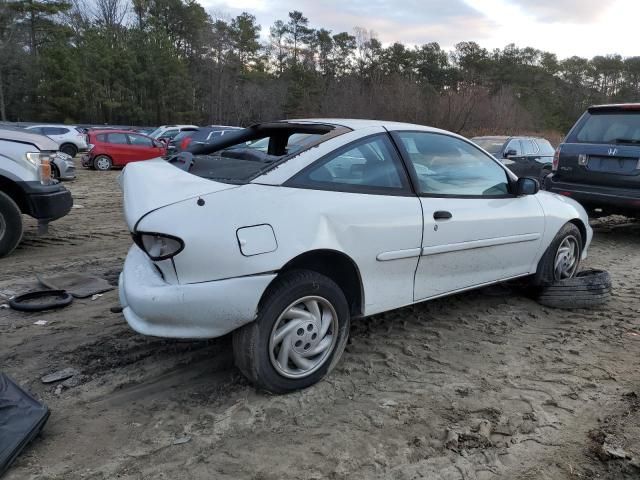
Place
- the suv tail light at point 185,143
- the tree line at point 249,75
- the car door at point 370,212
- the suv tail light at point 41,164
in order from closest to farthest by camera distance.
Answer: the car door at point 370,212 → the suv tail light at point 41,164 → the suv tail light at point 185,143 → the tree line at point 249,75

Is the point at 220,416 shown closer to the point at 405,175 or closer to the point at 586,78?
the point at 405,175

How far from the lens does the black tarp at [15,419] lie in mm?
2549

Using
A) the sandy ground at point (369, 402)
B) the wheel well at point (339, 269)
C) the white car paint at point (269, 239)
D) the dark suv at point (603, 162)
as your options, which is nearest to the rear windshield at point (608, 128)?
the dark suv at point (603, 162)

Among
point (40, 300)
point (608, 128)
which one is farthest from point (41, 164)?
point (608, 128)

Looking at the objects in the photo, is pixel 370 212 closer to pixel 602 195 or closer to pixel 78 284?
pixel 78 284

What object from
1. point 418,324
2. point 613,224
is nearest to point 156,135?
point 613,224

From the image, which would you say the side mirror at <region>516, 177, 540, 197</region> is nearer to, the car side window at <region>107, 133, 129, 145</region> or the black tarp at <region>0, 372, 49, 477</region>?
the black tarp at <region>0, 372, 49, 477</region>

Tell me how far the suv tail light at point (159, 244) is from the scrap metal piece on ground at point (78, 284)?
2.34 meters

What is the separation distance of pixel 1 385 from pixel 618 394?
3501 mm

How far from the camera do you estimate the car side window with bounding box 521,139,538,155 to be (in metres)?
13.0

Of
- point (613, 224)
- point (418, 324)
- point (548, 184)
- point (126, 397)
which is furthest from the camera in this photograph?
point (613, 224)

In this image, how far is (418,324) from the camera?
4.36 meters

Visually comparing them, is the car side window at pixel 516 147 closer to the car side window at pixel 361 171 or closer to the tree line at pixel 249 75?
the car side window at pixel 361 171

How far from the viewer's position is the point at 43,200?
6391 millimetres
